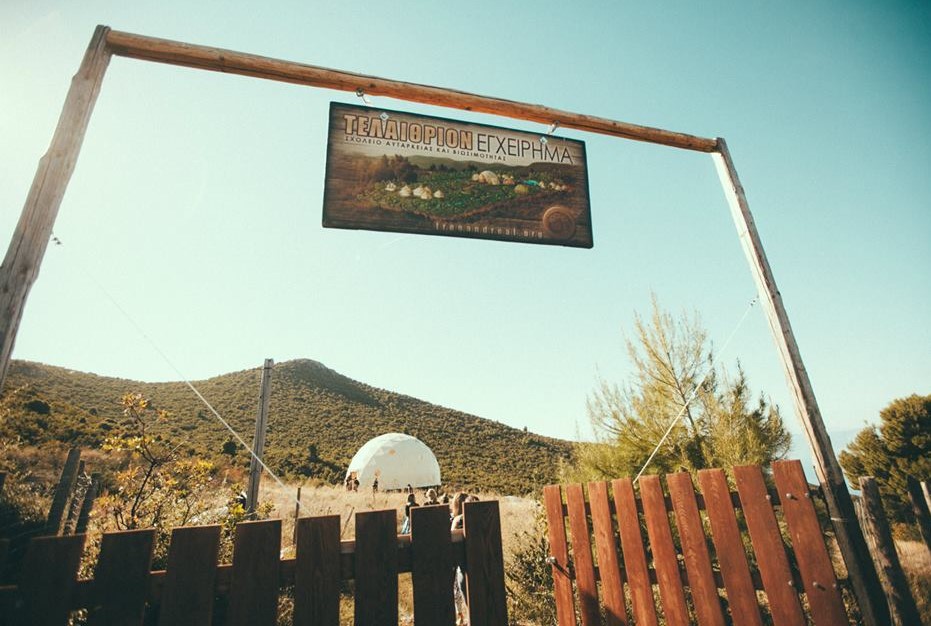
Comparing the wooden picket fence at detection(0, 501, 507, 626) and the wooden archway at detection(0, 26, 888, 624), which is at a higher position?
the wooden archway at detection(0, 26, 888, 624)

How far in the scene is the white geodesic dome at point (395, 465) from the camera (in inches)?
893

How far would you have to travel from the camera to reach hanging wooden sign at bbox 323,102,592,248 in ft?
11.0

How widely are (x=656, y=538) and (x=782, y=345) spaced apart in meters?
2.01

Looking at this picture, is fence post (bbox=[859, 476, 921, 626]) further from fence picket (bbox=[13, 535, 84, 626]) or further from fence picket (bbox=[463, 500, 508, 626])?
fence picket (bbox=[13, 535, 84, 626])

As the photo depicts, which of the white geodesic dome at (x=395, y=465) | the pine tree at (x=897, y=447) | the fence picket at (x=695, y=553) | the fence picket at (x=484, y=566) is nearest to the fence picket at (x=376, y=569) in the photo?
the fence picket at (x=484, y=566)

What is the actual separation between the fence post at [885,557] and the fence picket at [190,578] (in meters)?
3.85

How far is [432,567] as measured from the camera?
6.27ft

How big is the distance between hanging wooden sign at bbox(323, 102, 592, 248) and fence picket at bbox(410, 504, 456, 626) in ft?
7.28

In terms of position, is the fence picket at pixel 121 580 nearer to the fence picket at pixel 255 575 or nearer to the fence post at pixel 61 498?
the fence picket at pixel 255 575

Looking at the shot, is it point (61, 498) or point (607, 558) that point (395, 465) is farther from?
point (607, 558)

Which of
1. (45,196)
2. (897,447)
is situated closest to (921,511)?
(45,196)

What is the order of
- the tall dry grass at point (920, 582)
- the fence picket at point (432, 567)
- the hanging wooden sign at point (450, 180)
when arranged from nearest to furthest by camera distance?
1. the fence picket at point (432, 567)
2. the hanging wooden sign at point (450, 180)
3. the tall dry grass at point (920, 582)

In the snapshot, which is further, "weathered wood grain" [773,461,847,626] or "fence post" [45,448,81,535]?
"fence post" [45,448,81,535]

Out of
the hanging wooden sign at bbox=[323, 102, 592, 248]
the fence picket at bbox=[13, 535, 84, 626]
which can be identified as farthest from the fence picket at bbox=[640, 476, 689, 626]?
the fence picket at bbox=[13, 535, 84, 626]
